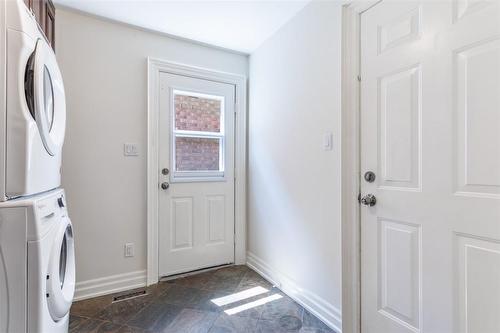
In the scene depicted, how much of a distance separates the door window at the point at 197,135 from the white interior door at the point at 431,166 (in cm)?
152

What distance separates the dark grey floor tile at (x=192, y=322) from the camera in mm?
1676

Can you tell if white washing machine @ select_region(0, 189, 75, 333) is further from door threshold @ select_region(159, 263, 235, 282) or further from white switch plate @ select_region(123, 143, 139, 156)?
door threshold @ select_region(159, 263, 235, 282)

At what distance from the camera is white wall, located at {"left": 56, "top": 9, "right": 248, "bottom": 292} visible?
6.66 feet

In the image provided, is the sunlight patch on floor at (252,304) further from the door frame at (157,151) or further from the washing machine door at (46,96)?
the washing machine door at (46,96)

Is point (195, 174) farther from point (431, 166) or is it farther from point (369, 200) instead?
point (431, 166)

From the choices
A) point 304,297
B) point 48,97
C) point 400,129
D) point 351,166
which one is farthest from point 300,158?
point 48,97

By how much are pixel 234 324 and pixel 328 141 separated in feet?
4.55

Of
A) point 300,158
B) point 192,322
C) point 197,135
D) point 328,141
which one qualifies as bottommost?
point 192,322

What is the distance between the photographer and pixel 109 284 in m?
2.14

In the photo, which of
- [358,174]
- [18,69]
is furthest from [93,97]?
[358,174]

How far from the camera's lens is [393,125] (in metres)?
1.35

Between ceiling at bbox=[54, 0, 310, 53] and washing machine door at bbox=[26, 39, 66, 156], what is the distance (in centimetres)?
94

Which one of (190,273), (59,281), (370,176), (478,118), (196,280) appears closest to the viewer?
(478,118)

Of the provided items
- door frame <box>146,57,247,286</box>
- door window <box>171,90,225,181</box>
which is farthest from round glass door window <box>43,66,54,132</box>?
door window <box>171,90,225,181</box>
